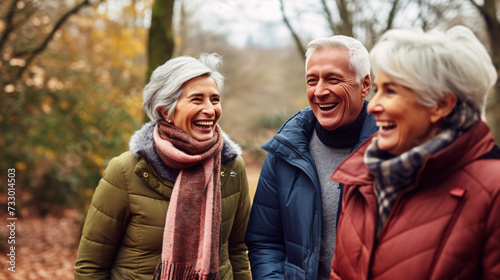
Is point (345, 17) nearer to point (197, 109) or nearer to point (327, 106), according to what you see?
point (327, 106)

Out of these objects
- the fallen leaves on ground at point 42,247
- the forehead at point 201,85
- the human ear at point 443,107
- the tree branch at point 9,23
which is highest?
the tree branch at point 9,23

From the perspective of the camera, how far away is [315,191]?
2.13 meters

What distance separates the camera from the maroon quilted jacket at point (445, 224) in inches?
54.8

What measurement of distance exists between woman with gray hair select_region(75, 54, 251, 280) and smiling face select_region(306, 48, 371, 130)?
23.6 inches

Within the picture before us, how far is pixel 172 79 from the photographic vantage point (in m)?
2.36

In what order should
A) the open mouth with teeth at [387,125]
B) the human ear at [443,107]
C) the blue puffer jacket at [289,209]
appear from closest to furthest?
the human ear at [443,107] < the open mouth with teeth at [387,125] < the blue puffer jacket at [289,209]

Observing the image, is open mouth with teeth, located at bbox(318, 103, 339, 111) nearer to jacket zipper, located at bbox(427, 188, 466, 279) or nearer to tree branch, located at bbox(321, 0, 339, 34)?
jacket zipper, located at bbox(427, 188, 466, 279)

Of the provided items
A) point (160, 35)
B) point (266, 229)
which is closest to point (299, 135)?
point (266, 229)

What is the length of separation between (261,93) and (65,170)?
1376 centimetres

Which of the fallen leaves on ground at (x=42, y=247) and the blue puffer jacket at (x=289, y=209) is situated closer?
the blue puffer jacket at (x=289, y=209)

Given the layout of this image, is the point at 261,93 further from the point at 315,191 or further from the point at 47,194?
the point at 315,191

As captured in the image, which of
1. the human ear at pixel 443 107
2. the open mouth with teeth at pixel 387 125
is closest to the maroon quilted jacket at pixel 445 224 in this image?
the human ear at pixel 443 107

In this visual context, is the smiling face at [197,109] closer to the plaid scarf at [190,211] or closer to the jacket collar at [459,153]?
the plaid scarf at [190,211]

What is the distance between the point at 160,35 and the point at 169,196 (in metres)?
2.85
